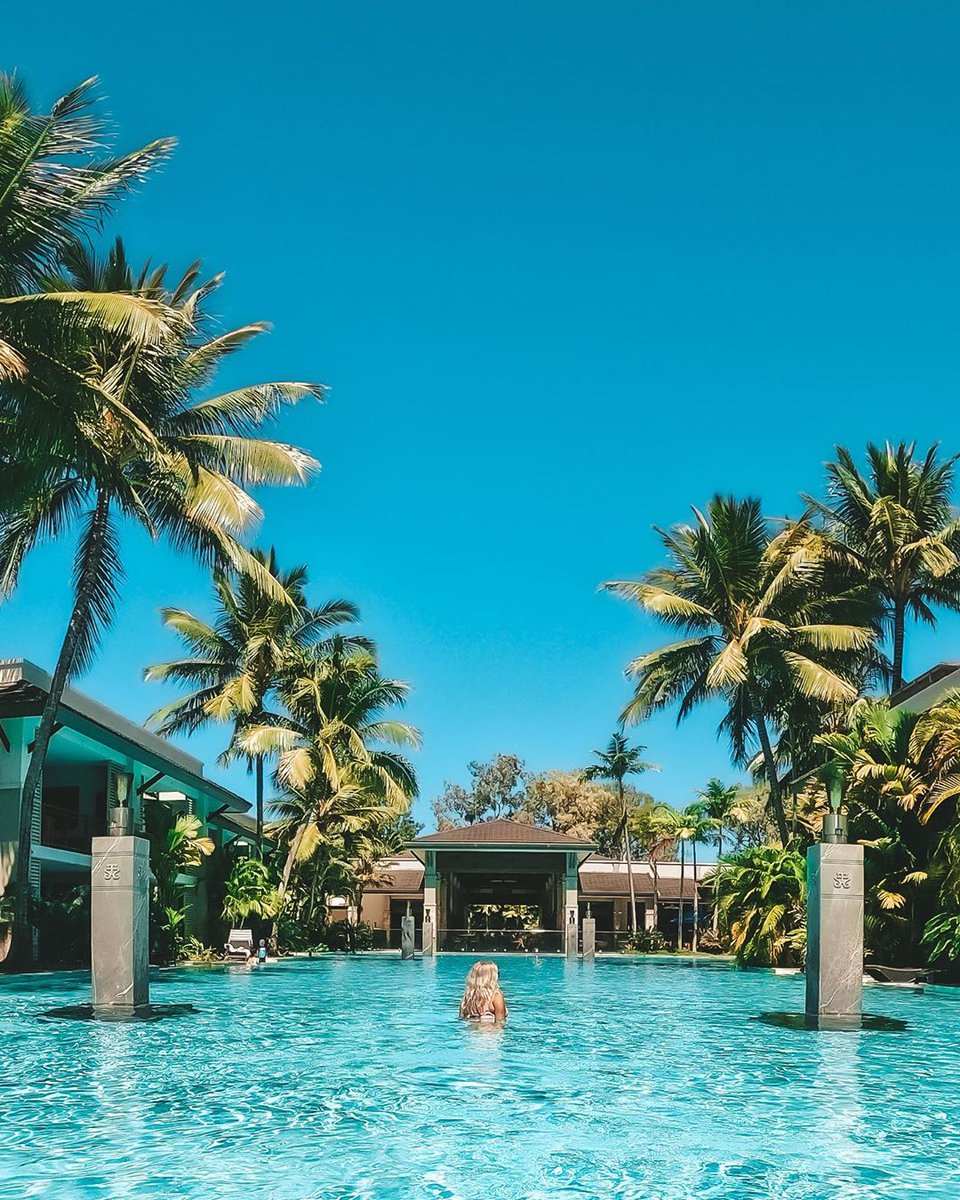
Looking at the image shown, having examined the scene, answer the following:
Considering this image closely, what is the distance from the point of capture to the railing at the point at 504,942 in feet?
128

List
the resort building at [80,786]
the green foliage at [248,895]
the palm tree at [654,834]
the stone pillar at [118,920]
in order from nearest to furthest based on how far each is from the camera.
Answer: the stone pillar at [118,920] → the resort building at [80,786] → the green foliage at [248,895] → the palm tree at [654,834]

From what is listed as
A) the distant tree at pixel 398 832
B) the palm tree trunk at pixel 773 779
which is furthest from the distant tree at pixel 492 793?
the palm tree trunk at pixel 773 779

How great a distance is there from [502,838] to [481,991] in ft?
82.2

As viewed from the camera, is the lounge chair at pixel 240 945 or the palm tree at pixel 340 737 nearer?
the lounge chair at pixel 240 945

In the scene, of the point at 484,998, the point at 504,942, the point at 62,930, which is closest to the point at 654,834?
the point at 504,942

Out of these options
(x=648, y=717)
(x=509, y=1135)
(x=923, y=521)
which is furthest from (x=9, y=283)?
(x=923, y=521)

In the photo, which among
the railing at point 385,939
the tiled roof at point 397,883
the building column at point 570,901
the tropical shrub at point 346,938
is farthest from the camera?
the tiled roof at point 397,883

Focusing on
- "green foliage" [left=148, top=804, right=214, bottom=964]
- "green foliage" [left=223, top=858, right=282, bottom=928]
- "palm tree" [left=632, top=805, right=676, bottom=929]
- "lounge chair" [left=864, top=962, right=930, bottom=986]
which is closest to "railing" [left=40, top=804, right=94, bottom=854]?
"green foliage" [left=148, top=804, right=214, bottom=964]

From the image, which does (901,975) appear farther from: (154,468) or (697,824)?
(697,824)

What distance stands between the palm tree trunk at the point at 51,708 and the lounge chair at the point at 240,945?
16.7 ft

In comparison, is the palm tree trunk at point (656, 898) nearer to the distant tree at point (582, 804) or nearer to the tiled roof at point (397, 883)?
the tiled roof at point (397, 883)

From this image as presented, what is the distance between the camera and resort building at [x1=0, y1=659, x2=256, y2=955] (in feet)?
75.9

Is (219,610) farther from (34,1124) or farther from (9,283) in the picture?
(34,1124)

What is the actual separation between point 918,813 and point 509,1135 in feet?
51.8
